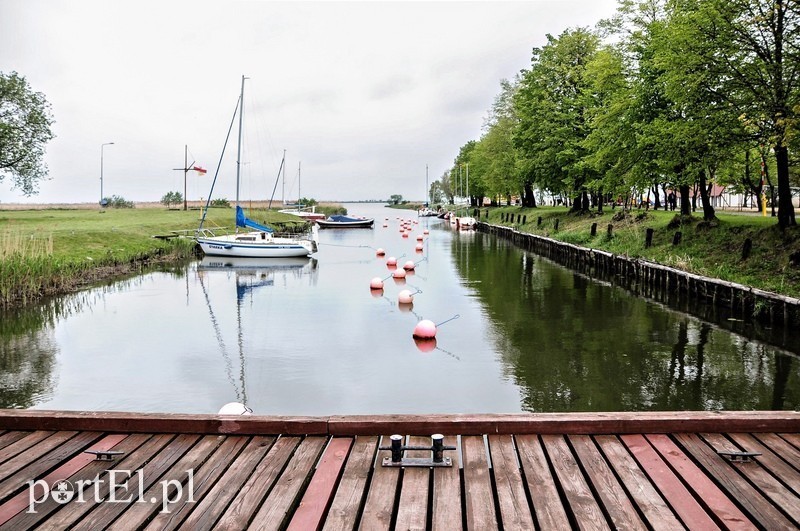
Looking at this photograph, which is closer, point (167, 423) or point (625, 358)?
point (167, 423)

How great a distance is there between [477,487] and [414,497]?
1.78 ft

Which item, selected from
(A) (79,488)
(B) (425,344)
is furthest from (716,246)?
(A) (79,488)

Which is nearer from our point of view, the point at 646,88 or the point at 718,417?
the point at 718,417

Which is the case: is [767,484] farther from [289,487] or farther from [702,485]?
[289,487]

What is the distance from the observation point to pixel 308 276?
1221 inches

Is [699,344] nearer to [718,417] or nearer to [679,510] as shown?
[718,417]

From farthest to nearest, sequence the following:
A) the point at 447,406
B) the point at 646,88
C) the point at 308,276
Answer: the point at 308,276 < the point at 646,88 < the point at 447,406

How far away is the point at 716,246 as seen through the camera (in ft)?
76.9

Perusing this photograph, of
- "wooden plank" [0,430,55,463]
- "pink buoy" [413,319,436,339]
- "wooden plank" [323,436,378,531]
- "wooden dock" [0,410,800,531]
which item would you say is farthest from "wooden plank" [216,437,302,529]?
"pink buoy" [413,319,436,339]

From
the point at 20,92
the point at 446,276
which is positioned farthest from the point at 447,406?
the point at 20,92

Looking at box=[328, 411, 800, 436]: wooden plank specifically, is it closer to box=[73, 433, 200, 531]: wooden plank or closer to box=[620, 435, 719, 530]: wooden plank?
box=[620, 435, 719, 530]: wooden plank

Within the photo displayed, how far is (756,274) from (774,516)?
1747 cm

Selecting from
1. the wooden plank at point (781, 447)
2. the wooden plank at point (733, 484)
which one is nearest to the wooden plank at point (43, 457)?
the wooden plank at point (733, 484)

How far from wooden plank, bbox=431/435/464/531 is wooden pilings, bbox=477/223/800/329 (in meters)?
15.0
